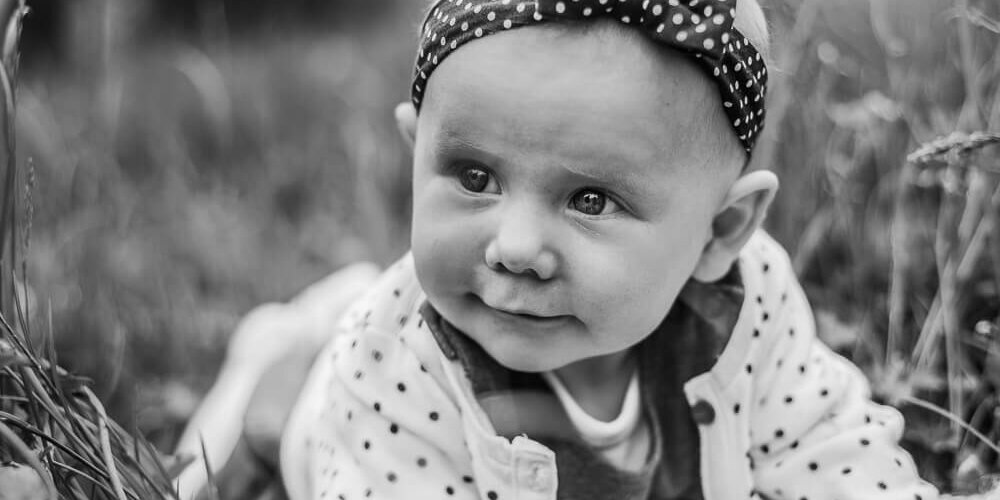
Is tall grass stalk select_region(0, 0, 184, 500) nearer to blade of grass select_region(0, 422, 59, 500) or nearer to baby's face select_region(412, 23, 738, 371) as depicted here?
blade of grass select_region(0, 422, 59, 500)

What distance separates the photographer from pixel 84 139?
11.3 feet

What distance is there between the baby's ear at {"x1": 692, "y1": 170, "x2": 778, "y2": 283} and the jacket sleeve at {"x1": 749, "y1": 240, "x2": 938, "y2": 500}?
160 mm

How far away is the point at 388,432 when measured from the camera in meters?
1.70

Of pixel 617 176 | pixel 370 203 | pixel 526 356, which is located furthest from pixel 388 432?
pixel 370 203

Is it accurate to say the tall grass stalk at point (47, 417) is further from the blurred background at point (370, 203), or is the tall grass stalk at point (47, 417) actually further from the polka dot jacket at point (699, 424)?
the polka dot jacket at point (699, 424)

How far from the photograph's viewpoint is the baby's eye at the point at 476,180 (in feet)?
4.92

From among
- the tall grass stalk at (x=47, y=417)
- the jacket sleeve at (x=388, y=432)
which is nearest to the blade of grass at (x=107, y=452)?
the tall grass stalk at (x=47, y=417)

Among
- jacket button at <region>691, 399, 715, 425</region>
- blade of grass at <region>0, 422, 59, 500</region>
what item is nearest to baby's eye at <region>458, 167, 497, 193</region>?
jacket button at <region>691, 399, 715, 425</region>

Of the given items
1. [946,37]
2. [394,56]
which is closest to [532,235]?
[946,37]

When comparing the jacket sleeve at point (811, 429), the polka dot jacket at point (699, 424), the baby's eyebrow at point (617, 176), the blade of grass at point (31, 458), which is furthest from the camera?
the jacket sleeve at point (811, 429)

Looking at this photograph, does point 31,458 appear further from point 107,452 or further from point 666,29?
point 666,29

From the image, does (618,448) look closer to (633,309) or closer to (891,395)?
(633,309)

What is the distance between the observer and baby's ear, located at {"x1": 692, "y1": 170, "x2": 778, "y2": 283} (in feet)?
5.32

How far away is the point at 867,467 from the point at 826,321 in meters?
0.66
